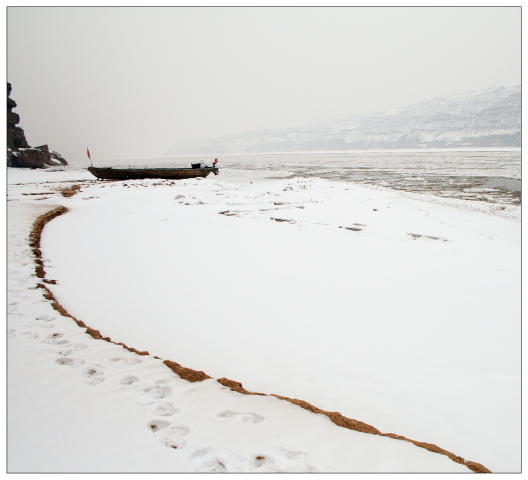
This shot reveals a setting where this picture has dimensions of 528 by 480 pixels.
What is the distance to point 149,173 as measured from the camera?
28.0 metres

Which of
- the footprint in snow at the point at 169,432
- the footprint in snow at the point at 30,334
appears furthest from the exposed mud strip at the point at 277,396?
the footprint in snow at the point at 169,432

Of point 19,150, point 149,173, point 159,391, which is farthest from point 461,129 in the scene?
point 159,391

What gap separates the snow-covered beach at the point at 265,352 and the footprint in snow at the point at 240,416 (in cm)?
1

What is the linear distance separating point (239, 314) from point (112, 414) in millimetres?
2176

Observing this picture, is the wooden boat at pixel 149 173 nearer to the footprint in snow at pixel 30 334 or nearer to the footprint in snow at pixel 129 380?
the footprint in snow at pixel 30 334

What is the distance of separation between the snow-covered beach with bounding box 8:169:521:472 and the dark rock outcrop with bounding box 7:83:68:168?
52.0 m

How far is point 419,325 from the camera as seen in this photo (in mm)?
3965

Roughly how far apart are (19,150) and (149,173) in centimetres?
3531

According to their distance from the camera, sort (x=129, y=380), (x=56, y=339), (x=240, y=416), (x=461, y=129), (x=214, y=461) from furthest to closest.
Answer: (x=461, y=129) < (x=56, y=339) < (x=129, y=380) < (x=240, y=416) < (x=214, y=461)

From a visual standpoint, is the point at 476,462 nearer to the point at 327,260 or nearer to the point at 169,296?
the point at 169,296

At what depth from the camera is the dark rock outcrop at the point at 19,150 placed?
48281mm

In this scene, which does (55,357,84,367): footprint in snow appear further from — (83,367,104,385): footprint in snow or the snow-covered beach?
(83,367,104,385): footprint in snow

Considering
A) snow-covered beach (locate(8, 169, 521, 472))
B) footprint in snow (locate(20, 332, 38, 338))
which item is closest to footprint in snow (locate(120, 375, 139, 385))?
snow-covered beach (locate(8, 169, 521, 472))

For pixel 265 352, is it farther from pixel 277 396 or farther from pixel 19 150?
pixel 19 150
